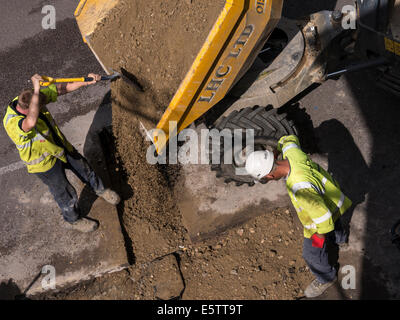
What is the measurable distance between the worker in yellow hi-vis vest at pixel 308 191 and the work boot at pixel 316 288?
21 cm

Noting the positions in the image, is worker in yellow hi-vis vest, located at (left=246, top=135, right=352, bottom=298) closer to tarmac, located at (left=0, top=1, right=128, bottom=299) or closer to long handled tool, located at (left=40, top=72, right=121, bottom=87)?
long handled tool, located at (left=40, top=72, right=121, bottom=87)

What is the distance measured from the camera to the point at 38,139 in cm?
420

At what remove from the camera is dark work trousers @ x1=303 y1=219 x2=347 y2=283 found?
→ 13.4 ft

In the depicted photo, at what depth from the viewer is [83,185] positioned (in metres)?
5.36

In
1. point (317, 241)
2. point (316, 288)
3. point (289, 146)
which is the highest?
point (289, 146)

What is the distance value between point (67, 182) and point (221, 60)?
2.28 metres

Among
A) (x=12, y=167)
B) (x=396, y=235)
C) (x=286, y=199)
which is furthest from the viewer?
(x=12, y=167)

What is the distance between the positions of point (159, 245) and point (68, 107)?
8.50 ft

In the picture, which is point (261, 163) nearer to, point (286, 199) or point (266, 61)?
point (286, 199)

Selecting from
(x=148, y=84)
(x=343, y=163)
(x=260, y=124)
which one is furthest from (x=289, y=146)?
(x=148, y=84)

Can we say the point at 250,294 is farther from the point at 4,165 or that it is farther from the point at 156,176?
the point at 4,165

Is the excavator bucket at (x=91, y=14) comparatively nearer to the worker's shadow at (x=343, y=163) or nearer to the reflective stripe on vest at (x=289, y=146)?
the reflective stripe on vest at (x=289, y=146)

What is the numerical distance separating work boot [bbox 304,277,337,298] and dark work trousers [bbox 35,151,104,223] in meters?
2.72
